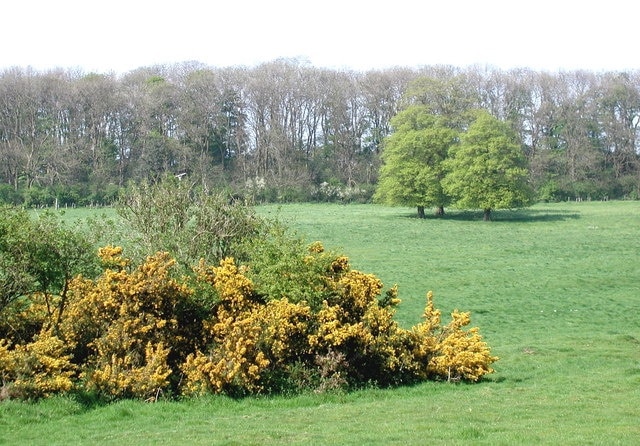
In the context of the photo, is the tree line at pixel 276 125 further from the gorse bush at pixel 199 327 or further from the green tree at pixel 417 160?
the gorse bush at pixel 199 327

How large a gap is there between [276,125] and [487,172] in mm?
46755

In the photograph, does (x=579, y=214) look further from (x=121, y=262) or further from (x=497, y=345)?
(x=121, y=262)

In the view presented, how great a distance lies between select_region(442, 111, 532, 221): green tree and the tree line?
20.6 meters

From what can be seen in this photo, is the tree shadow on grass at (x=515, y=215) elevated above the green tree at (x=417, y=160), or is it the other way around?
the green tree at (x=417, y=160)

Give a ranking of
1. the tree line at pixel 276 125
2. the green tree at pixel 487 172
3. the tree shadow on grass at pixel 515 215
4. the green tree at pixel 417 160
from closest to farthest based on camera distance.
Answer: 1. the green tree at pixel 487 172
2. the tree shadow on grass at pixel 515 215
3. the green tree at pixel 417 160
4. the tree line at pixel 276 125

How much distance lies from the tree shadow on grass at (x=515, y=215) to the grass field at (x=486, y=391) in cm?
2337

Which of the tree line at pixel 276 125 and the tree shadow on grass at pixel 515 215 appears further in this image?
the tree line at pixel 276 125

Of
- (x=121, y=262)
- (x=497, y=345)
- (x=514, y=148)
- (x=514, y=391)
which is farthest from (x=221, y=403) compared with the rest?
(x=514, y=148)

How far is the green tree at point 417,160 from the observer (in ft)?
273

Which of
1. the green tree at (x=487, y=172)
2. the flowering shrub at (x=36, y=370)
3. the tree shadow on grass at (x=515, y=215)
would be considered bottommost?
the flowering shrub at (x=36, y=370)

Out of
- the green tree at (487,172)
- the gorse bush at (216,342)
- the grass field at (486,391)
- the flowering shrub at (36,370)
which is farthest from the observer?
the green tree at (487,172)

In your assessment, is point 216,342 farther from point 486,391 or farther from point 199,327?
point 486,391

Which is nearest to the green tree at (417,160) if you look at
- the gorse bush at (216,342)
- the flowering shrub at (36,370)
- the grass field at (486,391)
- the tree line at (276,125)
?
the tree line at (276,125)

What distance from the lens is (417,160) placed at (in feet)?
283
